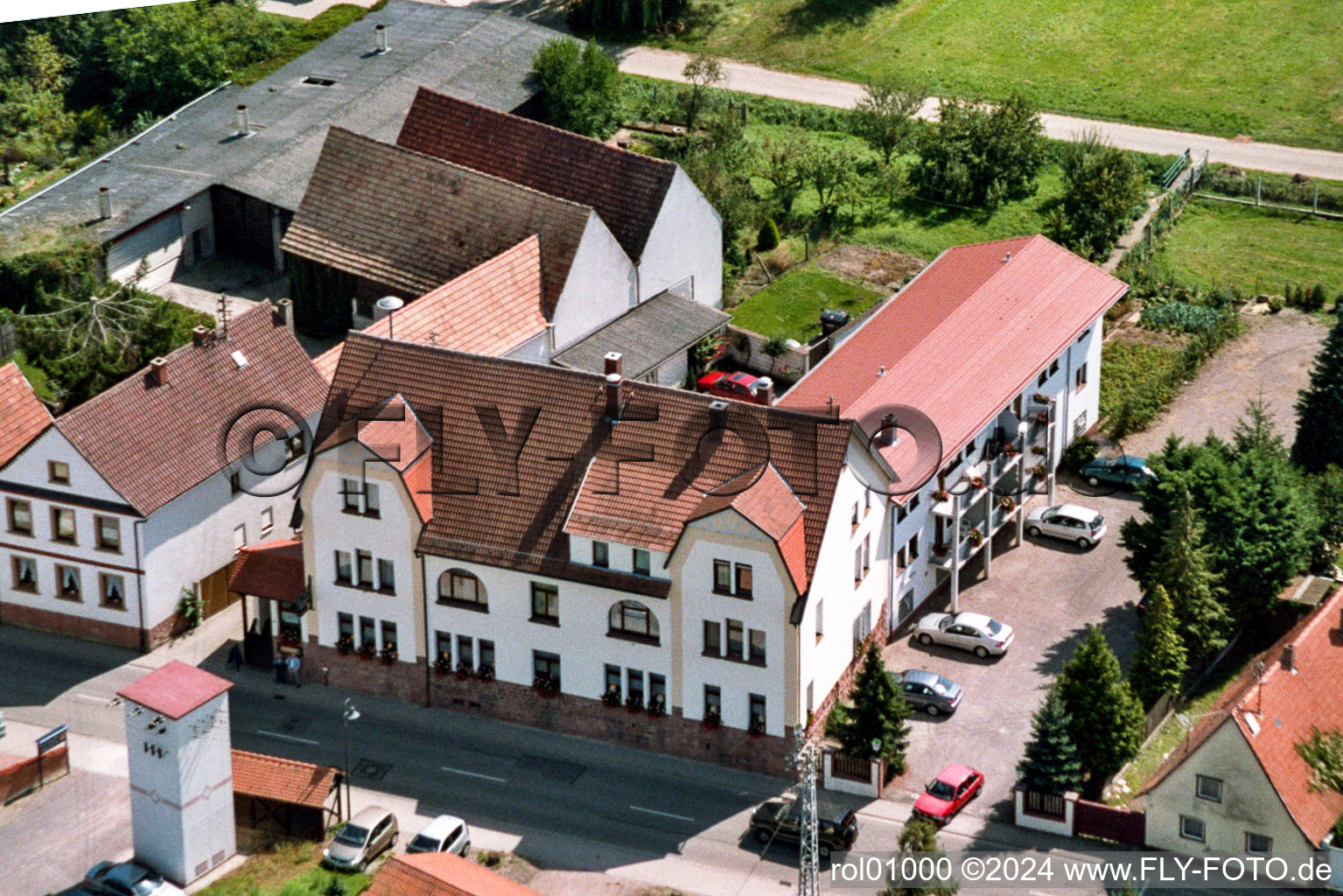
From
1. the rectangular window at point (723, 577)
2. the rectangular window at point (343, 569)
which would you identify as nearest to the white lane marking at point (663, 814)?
the rectangular window at point (723, 577)

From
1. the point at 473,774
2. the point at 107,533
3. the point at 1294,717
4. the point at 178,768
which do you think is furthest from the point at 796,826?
the point at 107,533

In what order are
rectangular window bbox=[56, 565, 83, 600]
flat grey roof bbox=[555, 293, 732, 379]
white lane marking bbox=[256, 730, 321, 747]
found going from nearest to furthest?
1. white lane marking bbox=[256, 730, 321, 747]
2. rectangular window bbox=[56, 565, 83, 600]
3. flat grey roof bbox=[555, 293, 732, 379]

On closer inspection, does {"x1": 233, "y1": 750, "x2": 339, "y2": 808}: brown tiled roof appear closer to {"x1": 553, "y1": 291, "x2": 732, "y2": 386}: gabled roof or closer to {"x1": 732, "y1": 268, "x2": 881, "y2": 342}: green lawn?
{"x1": 553, "y1": 291, "x2": 732, "y2": 386}: gabled roof

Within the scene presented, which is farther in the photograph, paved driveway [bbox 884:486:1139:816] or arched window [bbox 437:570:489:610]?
arched window [bbox 437:570:489:610]

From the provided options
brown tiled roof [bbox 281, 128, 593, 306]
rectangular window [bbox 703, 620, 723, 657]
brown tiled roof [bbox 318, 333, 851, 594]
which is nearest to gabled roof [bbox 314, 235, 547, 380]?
brown tiled roof [bbox 281, 128, 593, 306]

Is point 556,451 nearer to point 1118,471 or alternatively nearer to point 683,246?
point 683,246

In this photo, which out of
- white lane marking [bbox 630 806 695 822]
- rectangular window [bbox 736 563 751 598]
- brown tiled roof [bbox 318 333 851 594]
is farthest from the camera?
brown tiled roof [bbox 318 333 851 594]

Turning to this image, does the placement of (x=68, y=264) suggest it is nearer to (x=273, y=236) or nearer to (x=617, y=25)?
(x=273, y=236)
